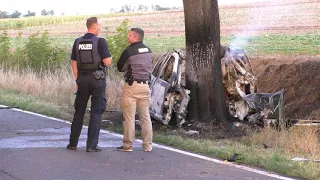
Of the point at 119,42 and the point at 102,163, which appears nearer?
the point at 102,163

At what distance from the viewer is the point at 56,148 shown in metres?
11.0

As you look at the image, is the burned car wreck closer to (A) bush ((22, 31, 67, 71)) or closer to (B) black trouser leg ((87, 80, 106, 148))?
(B) black trouser leg ((87, 80, 106, 148))

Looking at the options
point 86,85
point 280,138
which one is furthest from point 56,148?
point 280,138

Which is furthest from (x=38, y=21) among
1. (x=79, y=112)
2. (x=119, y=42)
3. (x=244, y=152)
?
(x=244, y=152)

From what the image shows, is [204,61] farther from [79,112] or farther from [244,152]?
[79,112]

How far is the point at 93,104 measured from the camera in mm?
10852

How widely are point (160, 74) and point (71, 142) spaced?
3921 mm

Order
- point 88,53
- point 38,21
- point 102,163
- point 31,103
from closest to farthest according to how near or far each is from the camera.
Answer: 1. point 102,163
2. point 88,53
3. point 31,103
4. point 38,21

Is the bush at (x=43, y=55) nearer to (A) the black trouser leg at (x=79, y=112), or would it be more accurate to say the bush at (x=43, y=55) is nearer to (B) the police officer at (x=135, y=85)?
(A) the black trouser leg at (x=79, y=112)

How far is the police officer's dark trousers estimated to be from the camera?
422 inches

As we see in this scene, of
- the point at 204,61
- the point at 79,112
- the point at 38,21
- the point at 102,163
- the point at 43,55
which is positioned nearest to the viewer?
the point at 102,163

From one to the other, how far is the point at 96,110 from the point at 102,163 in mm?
1313

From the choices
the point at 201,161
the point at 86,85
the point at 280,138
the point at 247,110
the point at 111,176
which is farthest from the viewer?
the point at 247,110

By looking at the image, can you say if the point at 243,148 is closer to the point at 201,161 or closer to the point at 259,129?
the point at 201,161
